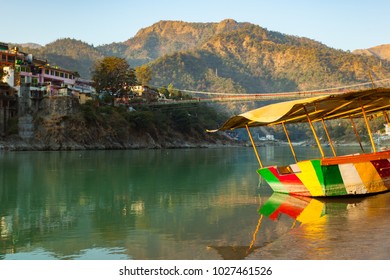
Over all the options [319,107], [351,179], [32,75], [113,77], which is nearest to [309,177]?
[351,179]

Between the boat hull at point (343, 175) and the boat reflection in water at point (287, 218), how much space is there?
297 mm

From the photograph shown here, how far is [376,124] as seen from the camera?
395ft

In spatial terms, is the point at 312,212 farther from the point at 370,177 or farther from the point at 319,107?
the point at 319,107

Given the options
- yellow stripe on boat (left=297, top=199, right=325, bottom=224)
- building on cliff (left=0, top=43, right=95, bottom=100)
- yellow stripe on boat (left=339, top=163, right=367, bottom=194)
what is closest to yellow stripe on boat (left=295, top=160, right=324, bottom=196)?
yellow stripe on boat (left=297, top=199, right=325, bottom=224)

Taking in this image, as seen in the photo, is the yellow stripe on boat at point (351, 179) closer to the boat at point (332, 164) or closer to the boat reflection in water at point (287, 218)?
the boat at point (332, 164)

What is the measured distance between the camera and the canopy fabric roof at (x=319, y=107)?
12.4 metres

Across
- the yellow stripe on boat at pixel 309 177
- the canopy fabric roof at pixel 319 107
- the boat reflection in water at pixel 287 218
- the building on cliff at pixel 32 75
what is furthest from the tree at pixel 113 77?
the yellow stripe on boat at pixel 309 177

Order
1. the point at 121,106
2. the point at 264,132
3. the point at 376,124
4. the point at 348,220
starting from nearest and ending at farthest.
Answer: the point at 348,220 < the point at 121,106 < the point at 376,124 < the point at 264,132

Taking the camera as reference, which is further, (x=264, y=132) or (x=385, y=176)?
(x=264, y=132)

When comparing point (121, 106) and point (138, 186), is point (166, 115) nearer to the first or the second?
point (121, 106)

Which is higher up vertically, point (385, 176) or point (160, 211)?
point (385, 176)

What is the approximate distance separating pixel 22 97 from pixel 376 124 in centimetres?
9236

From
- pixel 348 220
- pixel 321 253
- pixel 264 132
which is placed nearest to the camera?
pixel 321 253
